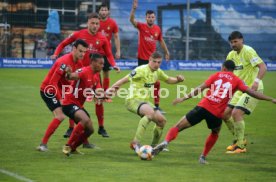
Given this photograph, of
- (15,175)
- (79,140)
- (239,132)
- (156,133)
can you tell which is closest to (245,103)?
(239,132)

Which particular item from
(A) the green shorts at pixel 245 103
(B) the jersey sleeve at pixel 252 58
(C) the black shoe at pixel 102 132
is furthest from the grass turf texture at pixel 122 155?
(B) the jersey sleeve at pixel 252 58

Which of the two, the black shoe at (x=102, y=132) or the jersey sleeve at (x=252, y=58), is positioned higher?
the jersey sleeve at (x=252, y=58)

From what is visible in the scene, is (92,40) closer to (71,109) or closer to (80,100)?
(80,100)

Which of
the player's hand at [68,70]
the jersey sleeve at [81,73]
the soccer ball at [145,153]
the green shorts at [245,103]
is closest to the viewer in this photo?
the soccer ball at [145,153]

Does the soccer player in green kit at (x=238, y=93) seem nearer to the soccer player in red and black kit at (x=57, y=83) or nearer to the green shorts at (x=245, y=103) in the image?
the green shorts at (x=245, y=103)

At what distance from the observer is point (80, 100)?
43.6 ft

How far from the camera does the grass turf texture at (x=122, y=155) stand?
11414 millimetres

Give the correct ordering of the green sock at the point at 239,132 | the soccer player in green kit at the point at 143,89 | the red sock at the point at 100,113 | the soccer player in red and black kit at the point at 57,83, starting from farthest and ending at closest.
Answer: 1. the red sock at the point at 100,113
2. the green sock at the point at 239,132
3. the soccer player in red and black kit at the point at 57,83
4. the soccer player in green kit at the point at 143,89

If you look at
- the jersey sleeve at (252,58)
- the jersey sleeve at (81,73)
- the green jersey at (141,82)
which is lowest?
the green jersey at (141,82)

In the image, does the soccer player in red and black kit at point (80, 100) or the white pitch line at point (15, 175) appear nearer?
the white pitch line at point (15, 175)

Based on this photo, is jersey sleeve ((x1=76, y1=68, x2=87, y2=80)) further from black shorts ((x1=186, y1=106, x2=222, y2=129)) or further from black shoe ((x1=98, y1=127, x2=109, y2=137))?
black shoe ((x1=98, y1=127, x2=109, y2=137))

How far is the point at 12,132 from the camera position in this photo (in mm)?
15969

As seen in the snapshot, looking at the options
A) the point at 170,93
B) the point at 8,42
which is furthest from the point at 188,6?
the point at 170,93

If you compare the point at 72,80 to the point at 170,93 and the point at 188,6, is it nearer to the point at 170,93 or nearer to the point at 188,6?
the point at 170,93
